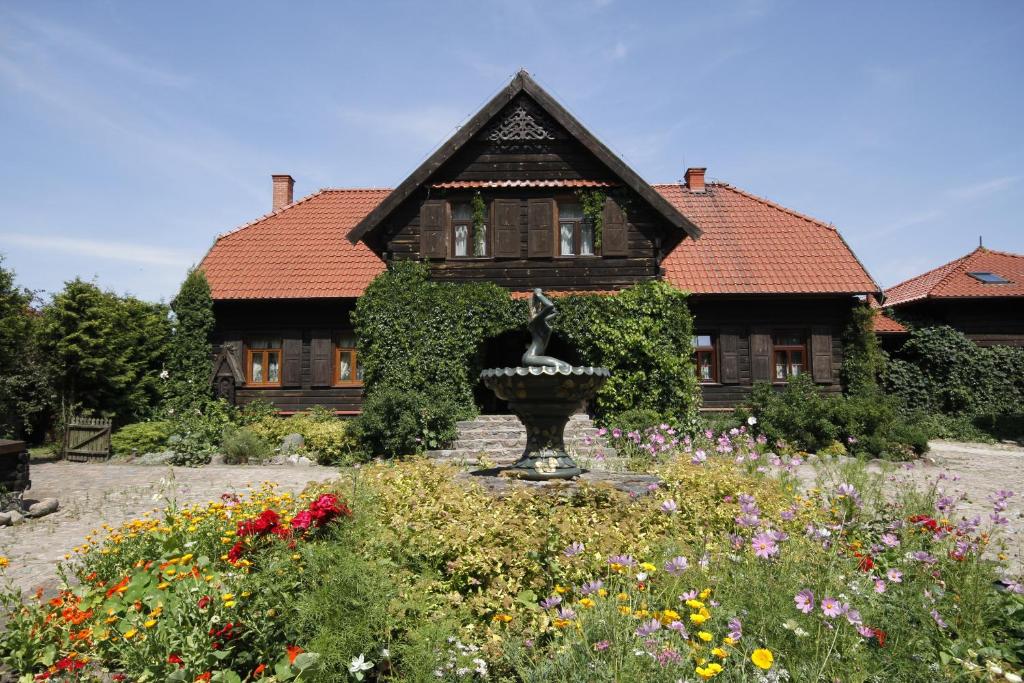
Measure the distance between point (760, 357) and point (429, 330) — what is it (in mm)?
8638

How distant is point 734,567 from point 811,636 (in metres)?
0.62

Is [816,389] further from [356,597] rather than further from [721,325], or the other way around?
[356,597]

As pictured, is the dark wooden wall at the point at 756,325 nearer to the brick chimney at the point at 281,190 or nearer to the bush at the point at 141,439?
the bush at the point at 141,439

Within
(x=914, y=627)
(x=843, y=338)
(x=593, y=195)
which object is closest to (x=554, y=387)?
(x=914, y=627)

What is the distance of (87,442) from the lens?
13.7 m

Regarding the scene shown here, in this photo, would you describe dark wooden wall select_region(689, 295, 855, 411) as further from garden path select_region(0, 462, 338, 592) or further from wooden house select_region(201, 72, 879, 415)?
garden path select_region(0, 462, 338, 592)

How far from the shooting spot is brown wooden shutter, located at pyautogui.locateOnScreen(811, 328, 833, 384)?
16.4 m

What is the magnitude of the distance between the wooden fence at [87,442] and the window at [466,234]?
8265 millimetres

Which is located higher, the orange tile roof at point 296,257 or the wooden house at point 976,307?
the orange tile roof at point 296,257

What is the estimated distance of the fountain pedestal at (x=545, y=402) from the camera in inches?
260

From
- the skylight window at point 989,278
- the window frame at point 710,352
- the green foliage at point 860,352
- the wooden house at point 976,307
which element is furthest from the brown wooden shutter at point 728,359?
the skylight window at point 989,278

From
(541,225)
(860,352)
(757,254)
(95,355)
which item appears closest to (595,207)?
(541,225)

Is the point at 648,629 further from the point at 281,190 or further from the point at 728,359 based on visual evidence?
the point at 281,190

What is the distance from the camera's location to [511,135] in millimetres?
13852
